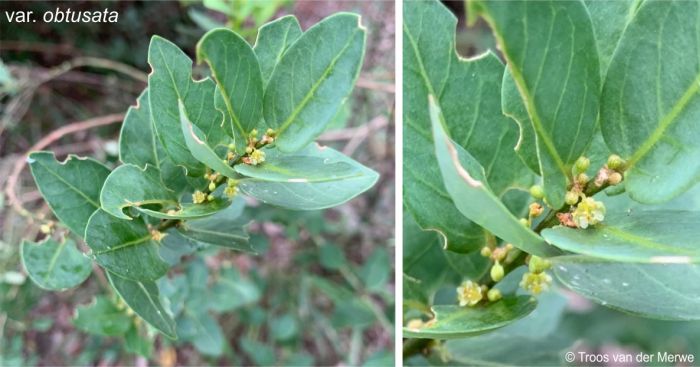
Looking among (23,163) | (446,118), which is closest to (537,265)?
(446,118)

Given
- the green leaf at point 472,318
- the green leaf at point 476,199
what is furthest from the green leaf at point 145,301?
the green leaf at point 476,199

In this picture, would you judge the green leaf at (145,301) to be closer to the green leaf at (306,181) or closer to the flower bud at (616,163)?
the green leaf at (306,181)

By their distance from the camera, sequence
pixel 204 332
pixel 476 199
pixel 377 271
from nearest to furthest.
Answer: pixel 476 199
pixel 204 332
pixel 377 271

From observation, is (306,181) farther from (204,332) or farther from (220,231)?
(204,332)

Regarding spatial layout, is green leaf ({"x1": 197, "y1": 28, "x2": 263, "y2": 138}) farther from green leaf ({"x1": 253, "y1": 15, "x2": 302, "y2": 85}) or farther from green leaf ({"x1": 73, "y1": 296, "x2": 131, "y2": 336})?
green leaf ({"x1": 73, "y1": 296, "x2": 131, "y2": 336})

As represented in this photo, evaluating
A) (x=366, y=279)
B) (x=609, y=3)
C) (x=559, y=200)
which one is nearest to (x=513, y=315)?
(x=559, y=200)

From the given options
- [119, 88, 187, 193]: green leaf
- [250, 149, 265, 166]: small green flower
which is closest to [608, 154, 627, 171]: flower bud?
[250, 149, 265, 166]: small green flower
